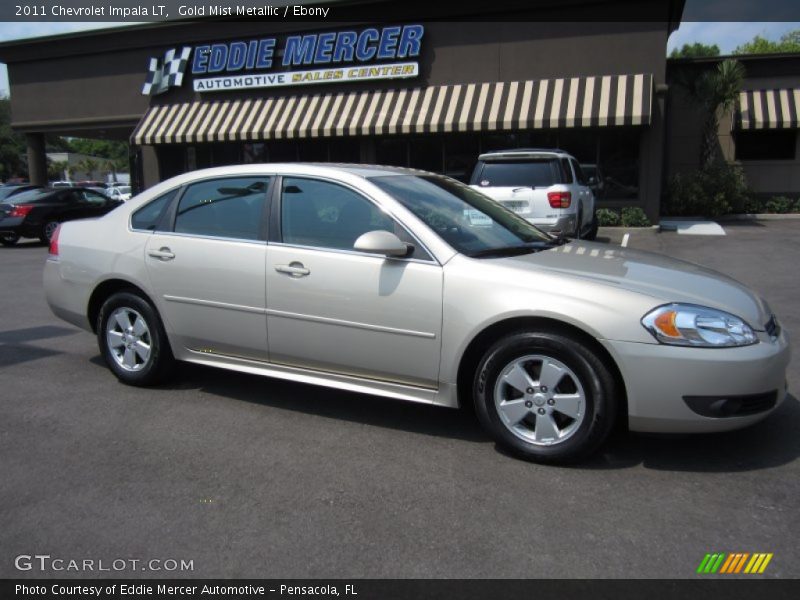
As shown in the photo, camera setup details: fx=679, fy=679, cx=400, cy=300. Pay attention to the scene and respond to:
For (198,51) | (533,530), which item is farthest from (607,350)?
(198,51)

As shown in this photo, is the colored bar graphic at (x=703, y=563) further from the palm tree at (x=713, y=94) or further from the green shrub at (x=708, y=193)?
the palm tree at (x=713, y=94)

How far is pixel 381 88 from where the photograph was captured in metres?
18.8

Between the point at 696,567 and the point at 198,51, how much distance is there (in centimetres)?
2123

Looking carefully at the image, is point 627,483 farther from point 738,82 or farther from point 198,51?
point 198,51

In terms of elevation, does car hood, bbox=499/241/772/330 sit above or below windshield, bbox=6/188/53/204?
below

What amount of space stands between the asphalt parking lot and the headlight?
0.70m

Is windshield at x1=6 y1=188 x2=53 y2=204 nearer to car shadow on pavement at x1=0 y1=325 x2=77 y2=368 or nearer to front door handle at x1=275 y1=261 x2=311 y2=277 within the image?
car shadow on pavement at x1=0 y1=325 x2=77 y2=368

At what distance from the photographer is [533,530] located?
302 cm

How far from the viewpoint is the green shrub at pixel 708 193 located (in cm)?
1828

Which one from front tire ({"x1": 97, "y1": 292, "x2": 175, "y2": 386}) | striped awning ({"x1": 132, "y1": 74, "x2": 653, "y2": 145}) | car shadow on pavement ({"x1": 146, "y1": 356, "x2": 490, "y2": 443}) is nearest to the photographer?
car shadow on pavement ({"x1": 146, "y1": 356, "x2": 490, "y2": 443})

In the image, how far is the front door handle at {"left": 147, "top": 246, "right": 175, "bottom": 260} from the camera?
4788 millimetres

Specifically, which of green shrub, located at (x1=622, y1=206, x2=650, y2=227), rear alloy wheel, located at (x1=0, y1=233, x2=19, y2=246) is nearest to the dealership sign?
green shrub, located at (x1=622, y1=206, x2=650, y2=227)

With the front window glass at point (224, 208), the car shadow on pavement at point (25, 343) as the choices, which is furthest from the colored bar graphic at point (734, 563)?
the car shadow on pavement at point (25, 343)

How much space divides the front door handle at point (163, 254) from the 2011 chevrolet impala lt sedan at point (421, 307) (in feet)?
0.08
